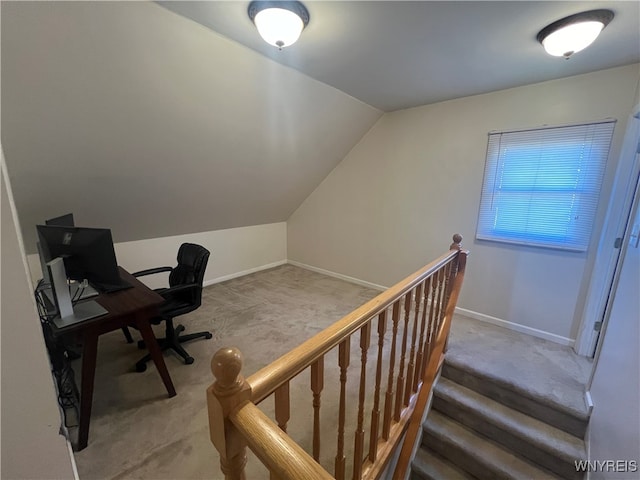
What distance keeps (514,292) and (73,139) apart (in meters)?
4.03

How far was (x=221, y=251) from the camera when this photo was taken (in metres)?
4.09

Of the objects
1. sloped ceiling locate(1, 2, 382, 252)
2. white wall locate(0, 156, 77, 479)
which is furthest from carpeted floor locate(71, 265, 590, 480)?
sloped ceiling locate(1, 2, 382, 252)

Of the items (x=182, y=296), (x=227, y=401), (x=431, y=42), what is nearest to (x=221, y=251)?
(x=182, y=296)

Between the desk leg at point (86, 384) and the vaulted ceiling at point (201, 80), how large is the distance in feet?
4.70

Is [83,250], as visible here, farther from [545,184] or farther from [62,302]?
[545,184]

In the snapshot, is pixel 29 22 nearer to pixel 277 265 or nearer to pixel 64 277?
pixel 64 277

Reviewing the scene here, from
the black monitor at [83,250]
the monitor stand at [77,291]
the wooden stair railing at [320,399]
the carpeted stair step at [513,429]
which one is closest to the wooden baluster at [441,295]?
the wooden stair railing at [320,399]

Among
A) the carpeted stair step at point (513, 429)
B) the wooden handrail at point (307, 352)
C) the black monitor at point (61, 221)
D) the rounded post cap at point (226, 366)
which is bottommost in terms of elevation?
the carpeted stair step at point (513, 429)

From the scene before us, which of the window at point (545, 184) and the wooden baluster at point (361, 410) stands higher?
the window at point (545, 184)

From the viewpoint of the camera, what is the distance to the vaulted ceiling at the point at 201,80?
1.46 meters

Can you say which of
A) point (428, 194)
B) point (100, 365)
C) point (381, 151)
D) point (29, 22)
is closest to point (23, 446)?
point (100, 365)

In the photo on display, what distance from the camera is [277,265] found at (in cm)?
494

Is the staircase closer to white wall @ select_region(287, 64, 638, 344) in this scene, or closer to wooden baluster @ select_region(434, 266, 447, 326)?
wooden baluster @ select_region(434, 266, 447, 326)

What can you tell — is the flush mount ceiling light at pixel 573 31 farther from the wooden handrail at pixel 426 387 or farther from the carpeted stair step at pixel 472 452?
the carpeted stair step at pixel 472 452
